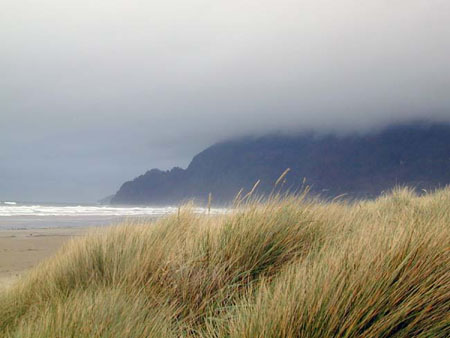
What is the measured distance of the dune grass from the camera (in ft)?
5.98

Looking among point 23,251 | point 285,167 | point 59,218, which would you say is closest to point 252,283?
point 23,251

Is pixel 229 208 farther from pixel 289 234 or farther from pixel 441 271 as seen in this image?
pixel 441 271

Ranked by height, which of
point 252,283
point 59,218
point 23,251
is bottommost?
point 23,251

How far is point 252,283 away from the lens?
286cm

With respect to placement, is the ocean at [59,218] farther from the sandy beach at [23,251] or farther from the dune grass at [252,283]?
the dune grass at [252,283]

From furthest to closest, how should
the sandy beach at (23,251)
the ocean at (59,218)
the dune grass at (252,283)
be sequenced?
the ocean at (59,218) → the sandy beach at (23,251) → the dune grass at (252,283)

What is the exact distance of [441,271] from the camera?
2.10m

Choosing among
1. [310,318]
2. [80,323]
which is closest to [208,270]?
[80,323]

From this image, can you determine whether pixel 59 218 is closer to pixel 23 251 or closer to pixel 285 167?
pixel 23 251

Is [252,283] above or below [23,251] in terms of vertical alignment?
above

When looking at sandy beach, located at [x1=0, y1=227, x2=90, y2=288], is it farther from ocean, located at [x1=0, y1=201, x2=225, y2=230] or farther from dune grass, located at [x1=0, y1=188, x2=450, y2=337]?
dune grass, located at [x1=0, y1=188, x2=450, y2=337]

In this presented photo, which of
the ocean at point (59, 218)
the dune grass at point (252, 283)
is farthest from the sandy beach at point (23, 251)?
the dune grass at point (252, 283)

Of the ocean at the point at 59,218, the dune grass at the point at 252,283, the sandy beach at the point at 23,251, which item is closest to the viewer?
the dune grass at the point at 252,283

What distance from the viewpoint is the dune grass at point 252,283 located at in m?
1.82
